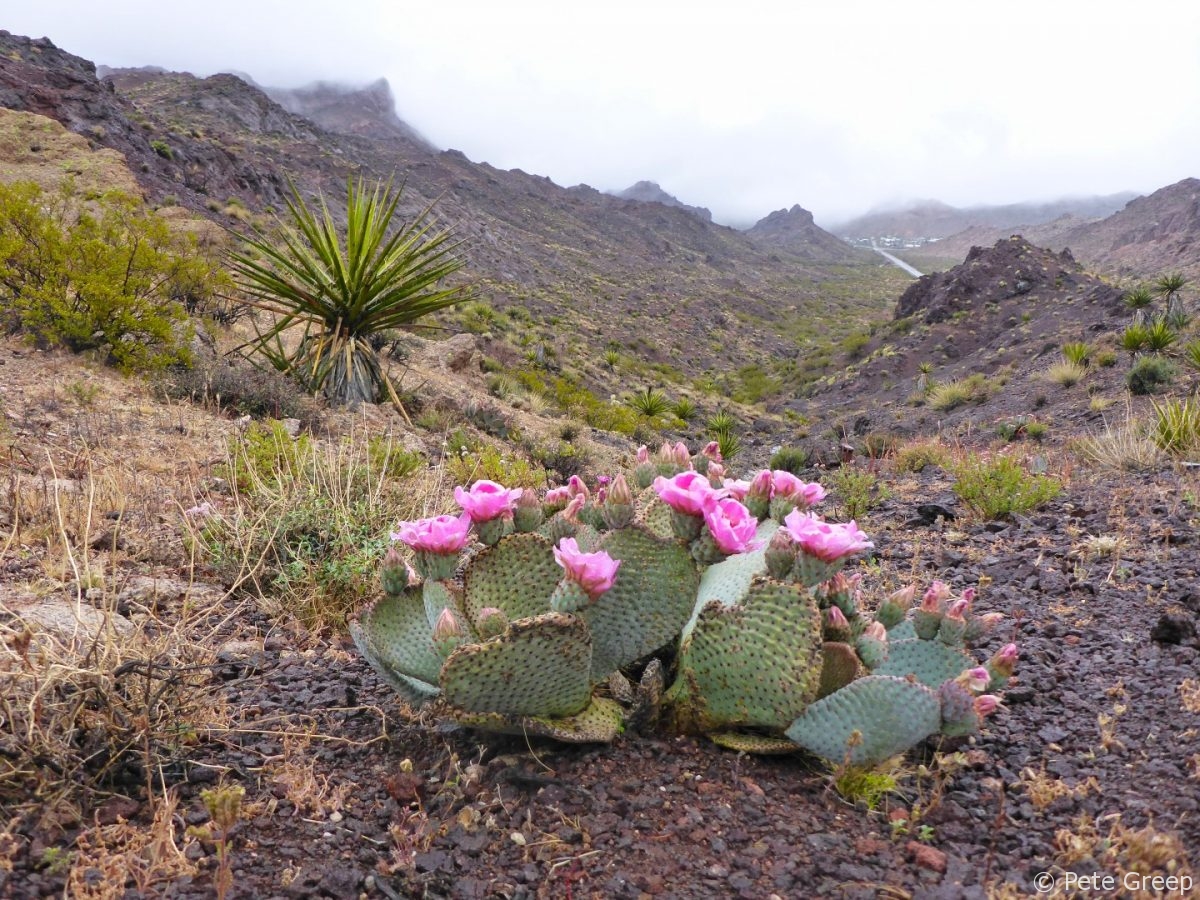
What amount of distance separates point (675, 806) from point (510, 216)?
61595 millimetres

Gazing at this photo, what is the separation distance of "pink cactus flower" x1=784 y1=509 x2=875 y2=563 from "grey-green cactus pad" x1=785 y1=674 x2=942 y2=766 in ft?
1.07

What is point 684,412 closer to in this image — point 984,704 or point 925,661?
point 925,661

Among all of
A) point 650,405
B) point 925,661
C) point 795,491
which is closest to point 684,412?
point 650,405

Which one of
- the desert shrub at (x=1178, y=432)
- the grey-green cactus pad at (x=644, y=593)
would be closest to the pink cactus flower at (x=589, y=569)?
the grey-green cactus pad at (x=644, y=593)

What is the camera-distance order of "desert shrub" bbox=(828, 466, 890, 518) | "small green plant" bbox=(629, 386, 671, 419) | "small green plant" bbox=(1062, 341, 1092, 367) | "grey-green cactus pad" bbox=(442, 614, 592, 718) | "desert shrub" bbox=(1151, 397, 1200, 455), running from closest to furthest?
"grey-green cactus pad" bbox=(442, 614, 592, 718)
"desert shrub" bbox=(828, 466, 890, 518)
"desert shrub" bbox=(1151, 397, 1200, 455)
"small green plant" bbox=(1062, 341, 1092, 367)
"small green plant" bbox=(629, 386, 671, 419)

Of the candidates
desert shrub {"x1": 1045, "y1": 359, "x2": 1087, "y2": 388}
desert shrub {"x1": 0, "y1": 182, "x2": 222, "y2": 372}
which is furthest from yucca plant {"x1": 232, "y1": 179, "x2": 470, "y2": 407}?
desert shrub {"x1": 1045, "y1": 359, "x2": 1087, "y2": 388}

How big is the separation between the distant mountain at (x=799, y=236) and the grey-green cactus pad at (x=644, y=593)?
370 feet

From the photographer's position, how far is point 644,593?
1973 millimetres

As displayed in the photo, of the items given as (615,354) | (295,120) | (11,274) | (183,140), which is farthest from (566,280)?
(11,274)

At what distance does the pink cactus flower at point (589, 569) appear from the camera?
176 centimetres

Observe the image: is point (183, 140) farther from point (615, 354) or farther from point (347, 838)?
point (347, 838)

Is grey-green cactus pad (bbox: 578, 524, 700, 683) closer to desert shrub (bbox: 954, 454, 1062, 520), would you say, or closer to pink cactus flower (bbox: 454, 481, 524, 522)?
pink cactus flower (bbox: 454, 481, 524, 522)

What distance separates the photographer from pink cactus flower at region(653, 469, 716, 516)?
1.89 meters

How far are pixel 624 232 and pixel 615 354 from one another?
45629mm
